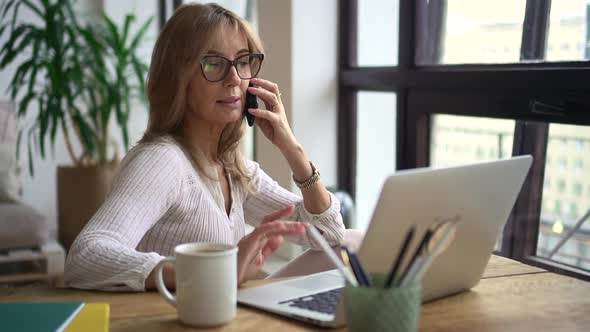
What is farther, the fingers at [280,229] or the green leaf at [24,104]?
the green leaf at [24,104]

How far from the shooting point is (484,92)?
7.80ft

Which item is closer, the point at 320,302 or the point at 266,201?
the point at 320,302

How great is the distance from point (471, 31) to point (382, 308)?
1785mm

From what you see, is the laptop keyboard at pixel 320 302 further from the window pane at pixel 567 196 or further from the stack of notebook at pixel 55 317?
the window pane at pixel 567 196

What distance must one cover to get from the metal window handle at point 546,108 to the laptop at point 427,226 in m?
0.96

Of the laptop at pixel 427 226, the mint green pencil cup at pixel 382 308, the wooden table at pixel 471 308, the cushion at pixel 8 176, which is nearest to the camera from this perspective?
the mint green pencil cup at pixel 382 308

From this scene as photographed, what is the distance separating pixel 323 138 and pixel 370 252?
7.25 feet

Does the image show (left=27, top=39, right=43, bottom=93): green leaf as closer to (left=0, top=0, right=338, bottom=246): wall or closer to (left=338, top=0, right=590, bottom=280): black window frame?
(left=0, top=0, right=338, bottom=246): wall

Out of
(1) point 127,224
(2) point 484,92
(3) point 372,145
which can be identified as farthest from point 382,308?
(3) point 372,145

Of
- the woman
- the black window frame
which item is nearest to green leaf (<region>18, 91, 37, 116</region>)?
the black window frame

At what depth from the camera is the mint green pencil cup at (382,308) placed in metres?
0.88

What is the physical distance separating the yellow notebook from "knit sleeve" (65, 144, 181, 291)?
147 mm

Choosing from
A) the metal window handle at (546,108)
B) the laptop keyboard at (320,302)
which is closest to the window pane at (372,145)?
the metal window handle at (546,108)

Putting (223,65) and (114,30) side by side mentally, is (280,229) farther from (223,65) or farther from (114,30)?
(114,30)
